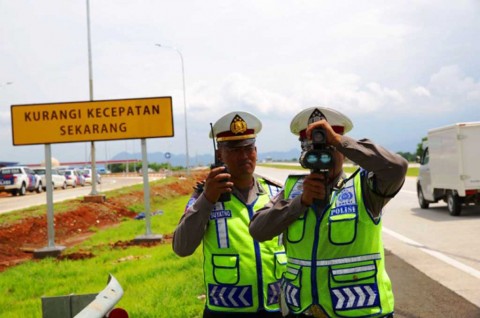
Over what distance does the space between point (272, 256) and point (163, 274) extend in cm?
570

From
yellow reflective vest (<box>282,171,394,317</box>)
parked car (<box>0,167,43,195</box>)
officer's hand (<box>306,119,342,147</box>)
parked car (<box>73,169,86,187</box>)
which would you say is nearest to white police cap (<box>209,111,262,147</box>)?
yellow reflective vest (<box>282,171,394,317</box>)

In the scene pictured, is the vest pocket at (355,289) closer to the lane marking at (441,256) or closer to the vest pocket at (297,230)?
the vest pocket at (297,230)

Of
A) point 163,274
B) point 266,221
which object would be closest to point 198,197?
point 266,221

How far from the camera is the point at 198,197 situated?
3.07 metres

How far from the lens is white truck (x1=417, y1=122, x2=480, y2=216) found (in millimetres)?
15383

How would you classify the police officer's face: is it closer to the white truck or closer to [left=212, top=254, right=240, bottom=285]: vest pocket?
[left=212, top=254, right=240, bottom=285]: vest pocket

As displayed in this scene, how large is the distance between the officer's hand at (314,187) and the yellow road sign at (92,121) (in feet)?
34.9

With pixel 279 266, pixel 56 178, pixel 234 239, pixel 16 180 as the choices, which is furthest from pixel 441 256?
pixel 56 178

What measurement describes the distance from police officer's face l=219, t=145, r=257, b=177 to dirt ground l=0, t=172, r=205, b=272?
9.35m

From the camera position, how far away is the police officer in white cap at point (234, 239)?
303cm

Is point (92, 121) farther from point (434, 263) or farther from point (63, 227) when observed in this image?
point (434, 263)

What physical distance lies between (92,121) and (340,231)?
1089cm

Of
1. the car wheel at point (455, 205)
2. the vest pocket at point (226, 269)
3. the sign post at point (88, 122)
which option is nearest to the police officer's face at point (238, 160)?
the vest pocket at point (226, 269)

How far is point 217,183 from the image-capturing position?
113 inches
